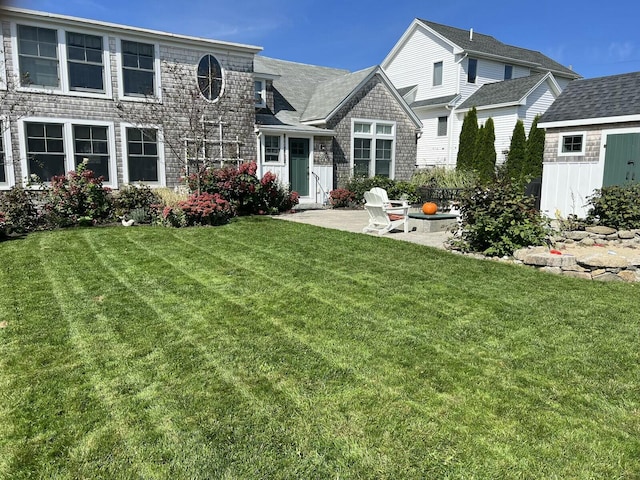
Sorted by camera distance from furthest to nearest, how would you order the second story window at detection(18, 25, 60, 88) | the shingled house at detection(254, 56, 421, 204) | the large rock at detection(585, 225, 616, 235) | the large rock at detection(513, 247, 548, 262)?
the shingled house at detection(254, 56, 421, 204)
the second story window at detection(18, 25, 60, 88)
the large rock at detection(585, 225, 616, 235)
the large rock at detection(513, 247, 548, 262)

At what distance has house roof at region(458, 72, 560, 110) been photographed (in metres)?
22.3

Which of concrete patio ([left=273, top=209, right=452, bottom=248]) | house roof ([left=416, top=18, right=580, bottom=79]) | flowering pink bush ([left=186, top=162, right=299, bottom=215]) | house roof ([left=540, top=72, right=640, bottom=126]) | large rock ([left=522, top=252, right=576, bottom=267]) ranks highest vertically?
house roof ([left=416, top=18, right=580, bottom=79])

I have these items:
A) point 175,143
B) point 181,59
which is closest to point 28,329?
point 175,143

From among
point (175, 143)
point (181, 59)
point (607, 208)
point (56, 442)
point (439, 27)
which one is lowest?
point (56, 442)

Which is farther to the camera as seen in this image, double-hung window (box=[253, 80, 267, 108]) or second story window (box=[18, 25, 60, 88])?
double-hung window (box=[253, 80, 267, 108])

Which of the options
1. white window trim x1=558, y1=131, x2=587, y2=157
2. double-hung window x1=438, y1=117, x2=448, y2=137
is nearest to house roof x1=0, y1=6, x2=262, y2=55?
white window trim x1=558, y1=131, x2=587, y2=157

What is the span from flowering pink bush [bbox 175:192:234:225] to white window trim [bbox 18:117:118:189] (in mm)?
3834

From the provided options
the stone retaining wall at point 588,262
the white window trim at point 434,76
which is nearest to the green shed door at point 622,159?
the stone retaining wall at point 588,262

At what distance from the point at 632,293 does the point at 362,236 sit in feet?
15.6

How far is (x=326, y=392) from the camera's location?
3.10 metres

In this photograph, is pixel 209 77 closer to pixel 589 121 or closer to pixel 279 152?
pixel 279 152

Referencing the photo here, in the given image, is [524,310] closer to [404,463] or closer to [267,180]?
[404,463]

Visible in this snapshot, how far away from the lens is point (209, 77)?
1443cm

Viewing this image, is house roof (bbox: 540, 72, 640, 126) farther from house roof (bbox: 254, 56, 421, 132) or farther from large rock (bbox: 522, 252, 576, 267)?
large rock (bbox: 522, 252, 576, 267)
